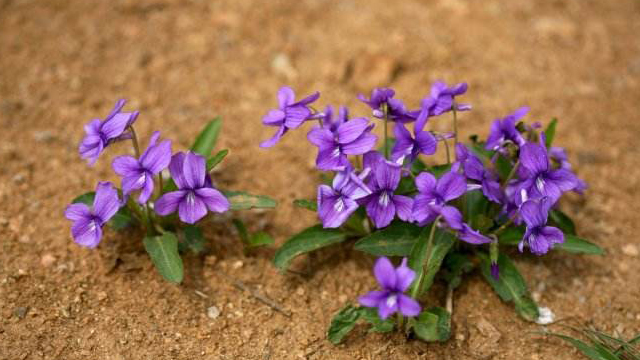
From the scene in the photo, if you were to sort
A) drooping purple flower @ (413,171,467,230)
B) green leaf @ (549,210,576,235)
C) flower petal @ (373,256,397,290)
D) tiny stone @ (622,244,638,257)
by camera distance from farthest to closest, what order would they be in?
tiny stone @ (622,244,638,257), green leaf @ (549,210,576,235), drooping purple flower @ (413,171,467,230), flower petal @ (373,256,397,290)

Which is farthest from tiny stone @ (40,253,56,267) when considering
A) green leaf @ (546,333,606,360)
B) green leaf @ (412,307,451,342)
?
green leaf @ (546,333,606,360)

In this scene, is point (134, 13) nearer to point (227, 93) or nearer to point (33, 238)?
point (227, 93)

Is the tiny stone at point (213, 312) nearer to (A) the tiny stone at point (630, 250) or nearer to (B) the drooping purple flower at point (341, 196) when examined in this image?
(B) the drooping purple flower at point (341, 196)

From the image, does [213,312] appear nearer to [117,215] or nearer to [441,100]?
[117,215]

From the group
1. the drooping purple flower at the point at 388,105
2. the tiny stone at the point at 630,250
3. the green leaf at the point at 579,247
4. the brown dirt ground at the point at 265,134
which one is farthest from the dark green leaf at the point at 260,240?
the tiny stone at the point at 630,250

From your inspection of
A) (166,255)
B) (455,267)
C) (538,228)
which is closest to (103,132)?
(166,255)

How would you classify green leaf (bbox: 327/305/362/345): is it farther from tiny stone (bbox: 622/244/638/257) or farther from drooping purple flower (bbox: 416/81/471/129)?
tiny stone (bbox: 622/244/638/257)

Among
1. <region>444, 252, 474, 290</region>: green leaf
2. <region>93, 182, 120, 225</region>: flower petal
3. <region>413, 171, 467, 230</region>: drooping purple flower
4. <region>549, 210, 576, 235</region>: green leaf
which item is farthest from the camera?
<region>549, 210, 576, 235</region>: green leaf

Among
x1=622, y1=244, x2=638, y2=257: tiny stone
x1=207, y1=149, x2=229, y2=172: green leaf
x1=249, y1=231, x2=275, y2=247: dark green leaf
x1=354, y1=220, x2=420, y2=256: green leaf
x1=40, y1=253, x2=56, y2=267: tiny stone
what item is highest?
x1=207, y1=149, x2=229, y2=172: green leaf
